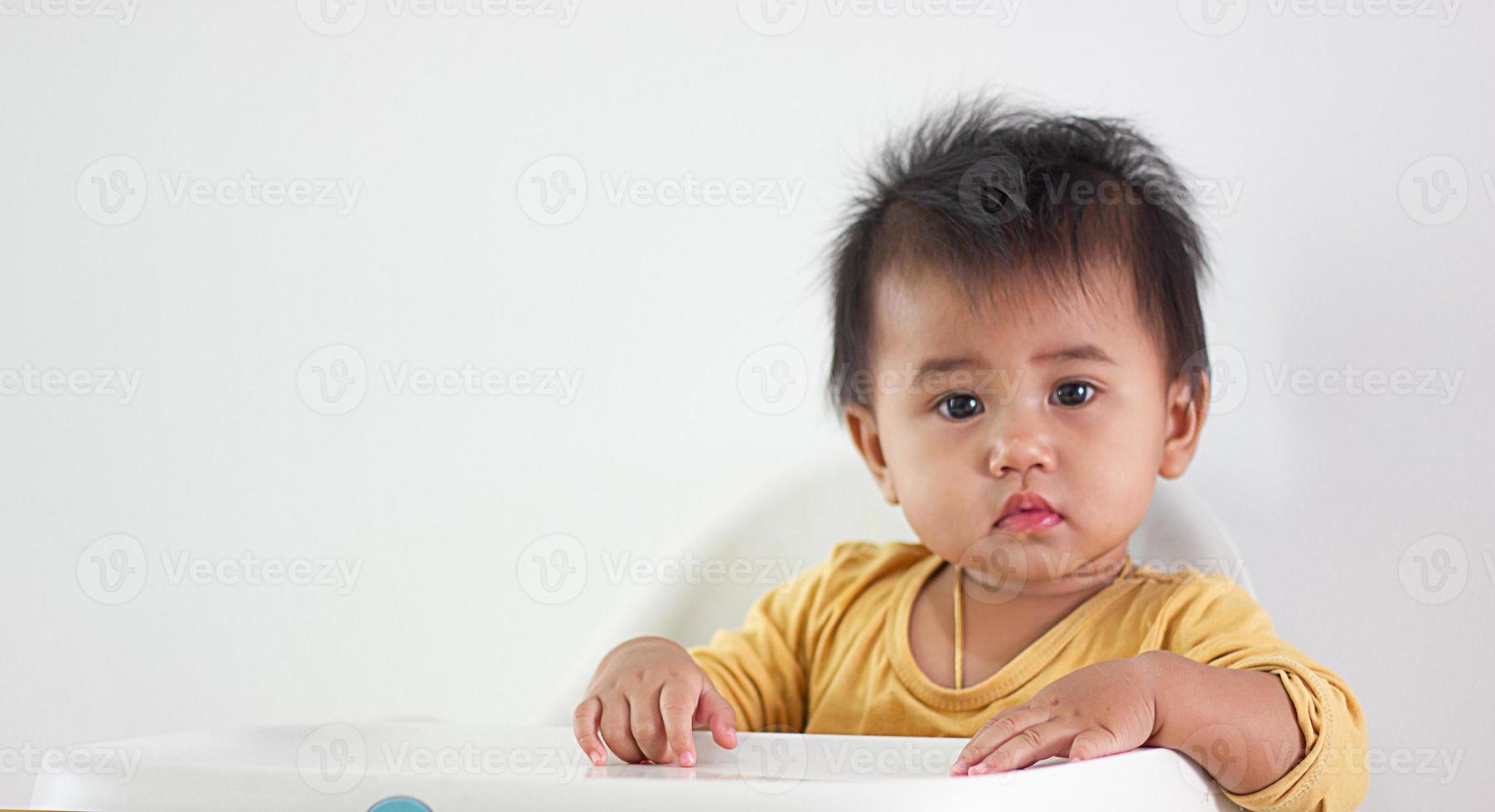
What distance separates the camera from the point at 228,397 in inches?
56.0

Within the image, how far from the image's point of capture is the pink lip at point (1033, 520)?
34.9 inches

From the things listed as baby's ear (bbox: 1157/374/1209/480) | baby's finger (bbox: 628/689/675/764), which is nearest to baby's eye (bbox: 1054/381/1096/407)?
baby's ear (bbox: 1157/374/1209/480)

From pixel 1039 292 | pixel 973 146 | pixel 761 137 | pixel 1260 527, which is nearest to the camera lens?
pixel 1039 292

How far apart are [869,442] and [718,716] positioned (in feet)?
1.13

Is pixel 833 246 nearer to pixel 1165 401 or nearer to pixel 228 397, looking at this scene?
pixel 1165 401

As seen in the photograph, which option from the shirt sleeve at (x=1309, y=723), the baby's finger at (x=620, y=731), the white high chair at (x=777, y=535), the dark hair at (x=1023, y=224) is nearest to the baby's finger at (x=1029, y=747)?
the shirt sleeve at (x=1309, y=723)

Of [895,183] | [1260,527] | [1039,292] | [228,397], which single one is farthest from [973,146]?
[228,397]

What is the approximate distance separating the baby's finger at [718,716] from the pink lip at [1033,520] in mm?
245

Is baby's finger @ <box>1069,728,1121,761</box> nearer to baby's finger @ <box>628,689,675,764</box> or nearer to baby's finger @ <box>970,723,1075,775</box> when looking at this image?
baby's finger @ <box>970,723,1075,775</box>

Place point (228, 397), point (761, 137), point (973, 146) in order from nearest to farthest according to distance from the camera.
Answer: point (973, 146)
point (761, 137)
point (228, 397)

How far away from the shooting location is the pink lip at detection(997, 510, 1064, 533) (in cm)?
89

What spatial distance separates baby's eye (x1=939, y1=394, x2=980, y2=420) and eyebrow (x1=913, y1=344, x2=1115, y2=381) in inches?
0.9

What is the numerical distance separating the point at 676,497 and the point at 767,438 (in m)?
0.11

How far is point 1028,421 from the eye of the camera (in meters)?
0.87
